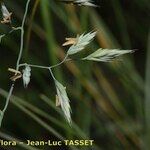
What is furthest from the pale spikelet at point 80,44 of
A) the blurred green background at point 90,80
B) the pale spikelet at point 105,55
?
the blurred green background at point 90,80

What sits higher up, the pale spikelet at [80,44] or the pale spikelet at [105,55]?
the pale spikelet at [80,44]

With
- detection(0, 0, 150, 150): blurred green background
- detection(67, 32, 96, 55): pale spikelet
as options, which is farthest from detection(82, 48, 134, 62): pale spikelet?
detection(0, 0, 150, 150): blurred green background

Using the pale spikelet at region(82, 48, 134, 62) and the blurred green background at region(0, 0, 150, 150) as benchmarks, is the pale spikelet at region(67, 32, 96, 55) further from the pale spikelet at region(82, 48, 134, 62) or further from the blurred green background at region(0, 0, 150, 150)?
the blurred green background at region(0, 0, 150, 150)

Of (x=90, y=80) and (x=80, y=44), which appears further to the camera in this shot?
(x=90, y=80)

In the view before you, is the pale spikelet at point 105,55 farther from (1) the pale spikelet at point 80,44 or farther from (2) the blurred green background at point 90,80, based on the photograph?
(2) the blurred green background at point 90,80

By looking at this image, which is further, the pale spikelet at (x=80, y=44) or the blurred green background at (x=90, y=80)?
the blurred green background at (x=90, y=80)

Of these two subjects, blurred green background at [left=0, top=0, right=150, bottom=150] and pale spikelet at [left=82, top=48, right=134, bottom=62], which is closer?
pale spikelet at [left=82, top=48, right=134, bottom=62]

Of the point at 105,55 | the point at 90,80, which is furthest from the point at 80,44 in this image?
the point at 90,80

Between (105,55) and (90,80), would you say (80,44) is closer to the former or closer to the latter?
→ (105,55)
